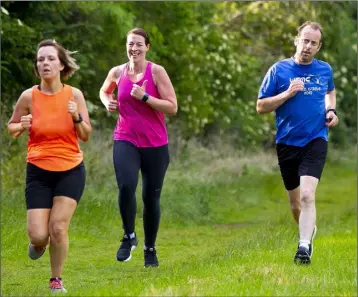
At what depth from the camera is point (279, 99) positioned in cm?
962

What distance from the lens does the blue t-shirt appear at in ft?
31.8

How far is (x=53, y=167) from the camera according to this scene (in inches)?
325

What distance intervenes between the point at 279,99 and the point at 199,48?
1634 centimetres

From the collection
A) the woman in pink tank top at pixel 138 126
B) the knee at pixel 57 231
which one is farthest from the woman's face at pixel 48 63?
the woman in pink tank top at pixel 138 126

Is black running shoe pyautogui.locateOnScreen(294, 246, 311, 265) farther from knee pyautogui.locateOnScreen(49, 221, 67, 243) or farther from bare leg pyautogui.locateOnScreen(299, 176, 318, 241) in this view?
knee pyautogui.locateOnScreen(49, 221, 67, 243)

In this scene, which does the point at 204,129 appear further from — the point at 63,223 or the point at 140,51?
the point at 63,223

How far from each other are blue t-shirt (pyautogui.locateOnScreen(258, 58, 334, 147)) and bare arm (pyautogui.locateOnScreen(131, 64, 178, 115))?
0.84 metres

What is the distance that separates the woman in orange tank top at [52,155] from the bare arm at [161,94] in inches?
52.3

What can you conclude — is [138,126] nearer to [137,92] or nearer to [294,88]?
[137,92]

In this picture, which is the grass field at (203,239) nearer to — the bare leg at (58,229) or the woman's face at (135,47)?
the bare leg at (58,229)

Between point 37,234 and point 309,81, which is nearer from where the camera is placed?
point 37,234

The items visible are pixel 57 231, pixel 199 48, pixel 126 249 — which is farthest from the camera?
pixel 199 48

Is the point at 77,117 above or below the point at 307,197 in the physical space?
above

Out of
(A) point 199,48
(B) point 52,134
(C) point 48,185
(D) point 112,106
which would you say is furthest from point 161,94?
(A) point 199,48
